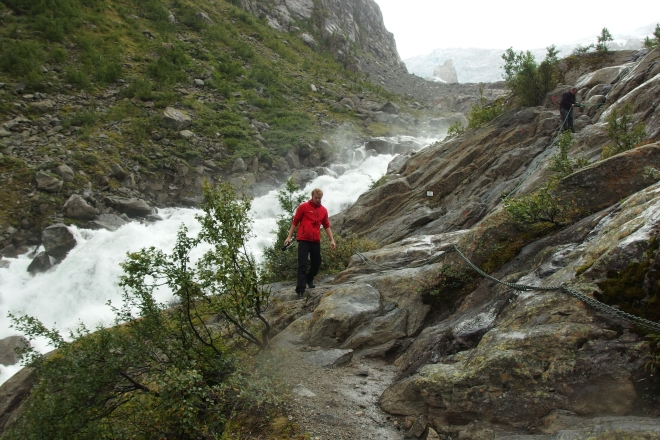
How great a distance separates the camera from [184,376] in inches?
147

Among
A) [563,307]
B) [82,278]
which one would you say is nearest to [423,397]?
[563,307]

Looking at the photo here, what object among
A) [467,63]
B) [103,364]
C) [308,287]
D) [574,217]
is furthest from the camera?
[467,63]

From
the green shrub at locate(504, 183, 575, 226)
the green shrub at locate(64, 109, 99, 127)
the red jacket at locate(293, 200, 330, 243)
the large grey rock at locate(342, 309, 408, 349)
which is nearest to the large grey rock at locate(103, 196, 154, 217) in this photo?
the green shrub at locate(64, 109, 99, 127)

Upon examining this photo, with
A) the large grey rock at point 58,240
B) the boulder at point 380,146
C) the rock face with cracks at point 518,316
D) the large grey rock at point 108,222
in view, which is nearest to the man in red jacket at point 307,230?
the rock face with cracks at point 518,316

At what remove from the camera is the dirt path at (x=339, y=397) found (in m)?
3.76

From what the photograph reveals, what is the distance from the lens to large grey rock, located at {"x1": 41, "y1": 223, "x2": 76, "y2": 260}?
13688mm

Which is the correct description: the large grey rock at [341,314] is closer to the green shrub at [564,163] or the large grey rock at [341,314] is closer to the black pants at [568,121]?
the green shrub at [564,163]

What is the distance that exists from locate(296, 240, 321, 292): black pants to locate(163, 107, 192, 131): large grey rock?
55.4ft

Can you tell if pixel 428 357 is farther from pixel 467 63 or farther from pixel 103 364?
pixel 467 63

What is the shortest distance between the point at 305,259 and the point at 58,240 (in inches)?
420

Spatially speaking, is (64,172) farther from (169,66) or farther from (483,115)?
(483,115)

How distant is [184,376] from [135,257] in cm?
146

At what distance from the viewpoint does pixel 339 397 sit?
4.39 m

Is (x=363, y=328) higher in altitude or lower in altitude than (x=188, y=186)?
lower
